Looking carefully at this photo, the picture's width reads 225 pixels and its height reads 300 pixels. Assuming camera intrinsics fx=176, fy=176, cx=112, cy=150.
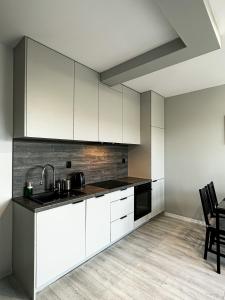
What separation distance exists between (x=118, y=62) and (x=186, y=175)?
7.72ft

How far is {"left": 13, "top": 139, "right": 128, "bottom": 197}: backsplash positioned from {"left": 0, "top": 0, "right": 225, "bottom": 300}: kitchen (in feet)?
0.04

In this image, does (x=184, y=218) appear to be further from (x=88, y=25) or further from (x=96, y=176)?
(x=88, y=25)

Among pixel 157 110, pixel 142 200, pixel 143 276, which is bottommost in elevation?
pixel 143 276

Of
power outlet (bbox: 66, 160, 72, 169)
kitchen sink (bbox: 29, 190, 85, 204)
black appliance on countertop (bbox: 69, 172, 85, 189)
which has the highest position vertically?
power outlet (bbox: 66, 160, 72, 169)

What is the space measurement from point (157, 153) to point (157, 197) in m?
0.85

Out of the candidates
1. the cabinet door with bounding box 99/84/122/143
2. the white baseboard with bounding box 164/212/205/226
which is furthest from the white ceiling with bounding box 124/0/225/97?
the white baseboard with bounding box 164/212/205/226

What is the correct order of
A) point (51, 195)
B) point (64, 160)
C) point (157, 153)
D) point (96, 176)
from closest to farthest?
point (51, 195), point (64, 160), point (96, 176), point (157, 153)

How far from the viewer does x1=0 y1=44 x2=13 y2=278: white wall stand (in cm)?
188

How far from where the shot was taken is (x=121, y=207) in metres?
2.54

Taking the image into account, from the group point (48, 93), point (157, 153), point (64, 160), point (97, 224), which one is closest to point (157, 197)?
point (157, 153)

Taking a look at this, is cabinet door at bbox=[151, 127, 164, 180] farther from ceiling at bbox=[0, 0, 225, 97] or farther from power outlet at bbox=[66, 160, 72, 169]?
power outlet at bbox=[66, 160, 72, 169]

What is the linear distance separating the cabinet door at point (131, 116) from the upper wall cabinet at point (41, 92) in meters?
1.13

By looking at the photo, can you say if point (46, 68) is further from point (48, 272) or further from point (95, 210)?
point (48, 272)

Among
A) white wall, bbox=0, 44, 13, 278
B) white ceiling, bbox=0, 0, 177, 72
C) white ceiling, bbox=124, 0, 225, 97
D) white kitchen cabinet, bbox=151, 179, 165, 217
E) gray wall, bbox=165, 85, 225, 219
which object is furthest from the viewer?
white kitchen cabinet, bbox=151, 179, 165, 217
